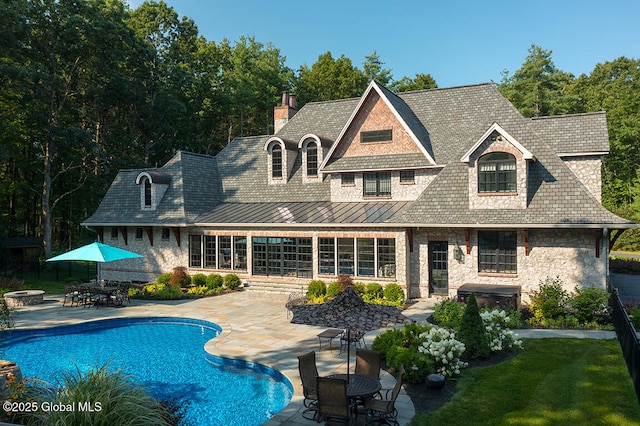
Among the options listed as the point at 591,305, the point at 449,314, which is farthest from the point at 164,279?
the point at 591,305

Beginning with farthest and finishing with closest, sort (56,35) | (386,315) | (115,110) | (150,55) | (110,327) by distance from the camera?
(115,110), (150,55), (56,35), (110,327), (386,315)

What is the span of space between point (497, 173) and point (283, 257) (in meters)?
11.4

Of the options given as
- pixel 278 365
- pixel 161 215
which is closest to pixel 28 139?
pixel 161 215

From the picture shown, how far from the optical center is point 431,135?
2447 cm

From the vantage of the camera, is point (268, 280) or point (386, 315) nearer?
point (386, 315)

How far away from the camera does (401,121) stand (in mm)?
23422

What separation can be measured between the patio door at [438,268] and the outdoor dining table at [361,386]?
1224cm

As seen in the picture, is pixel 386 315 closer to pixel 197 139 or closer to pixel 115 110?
pixel 197 139

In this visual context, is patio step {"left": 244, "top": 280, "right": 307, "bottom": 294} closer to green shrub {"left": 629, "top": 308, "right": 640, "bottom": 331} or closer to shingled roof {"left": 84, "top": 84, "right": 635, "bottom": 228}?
shingled roof {"left": 84, "top": 84, "right": 635, "bottom": 228}

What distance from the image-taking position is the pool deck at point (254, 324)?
1107cm

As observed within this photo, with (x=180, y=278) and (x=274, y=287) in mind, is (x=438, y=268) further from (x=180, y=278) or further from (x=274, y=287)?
(x=180, y=278)

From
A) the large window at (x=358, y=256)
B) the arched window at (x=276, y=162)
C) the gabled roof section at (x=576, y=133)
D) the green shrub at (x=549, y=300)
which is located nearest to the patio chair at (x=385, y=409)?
the green shrub at (x=549, y=300)

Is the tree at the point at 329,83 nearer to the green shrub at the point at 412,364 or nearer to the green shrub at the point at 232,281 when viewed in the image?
the green shrub at the point at 232,281

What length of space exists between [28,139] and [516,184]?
38.7m
